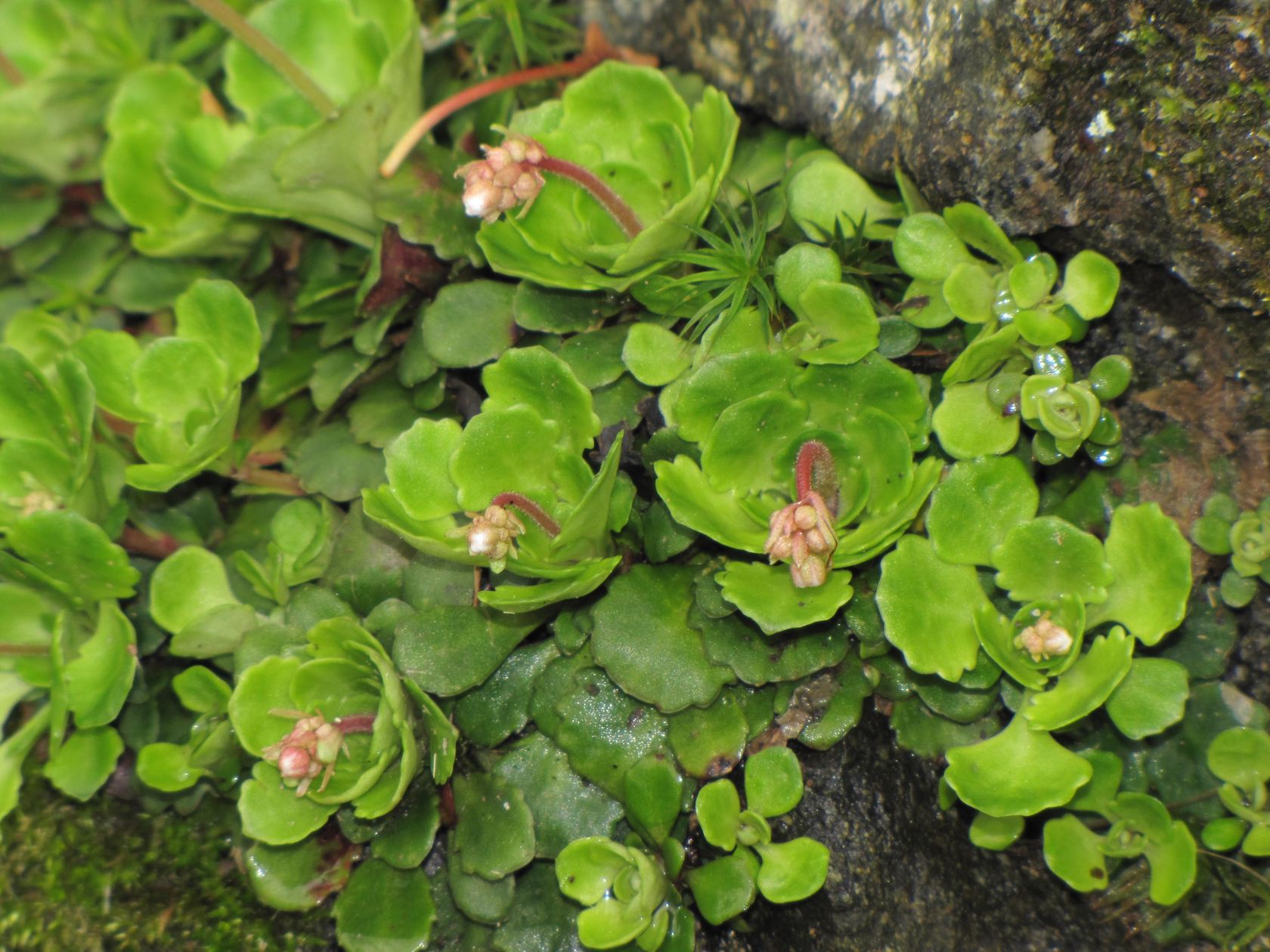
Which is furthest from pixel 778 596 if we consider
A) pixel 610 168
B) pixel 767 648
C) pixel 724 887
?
pixel 610 168

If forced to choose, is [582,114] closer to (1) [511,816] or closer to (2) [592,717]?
(2) [592,717]

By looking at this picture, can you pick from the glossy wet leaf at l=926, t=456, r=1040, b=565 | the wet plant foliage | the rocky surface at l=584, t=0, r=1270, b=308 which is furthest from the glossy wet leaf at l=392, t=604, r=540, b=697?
the rocky surface at l=584, t=0, r=1270, b=308

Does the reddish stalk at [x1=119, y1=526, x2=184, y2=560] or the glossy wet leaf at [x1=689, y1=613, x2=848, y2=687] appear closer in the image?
the glossy wet leaf at [x1=689, y1=613, x2=848, y2=687]

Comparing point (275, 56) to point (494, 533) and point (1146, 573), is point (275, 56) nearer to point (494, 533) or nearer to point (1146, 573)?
point (494, 533)

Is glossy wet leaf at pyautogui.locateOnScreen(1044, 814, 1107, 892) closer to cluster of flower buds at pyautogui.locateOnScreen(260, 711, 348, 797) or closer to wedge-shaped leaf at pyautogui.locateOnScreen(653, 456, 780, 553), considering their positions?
wedge-shaped leaf at pyautogui.locateOnScreen(653, 456, 780, 553)

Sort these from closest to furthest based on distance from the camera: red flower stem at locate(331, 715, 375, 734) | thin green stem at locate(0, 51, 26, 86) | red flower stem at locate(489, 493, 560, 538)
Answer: red flower stem at locate(489, 493, 560, 538), red flower stem at locate(331, 715, 375, 734), thin green stem at locate(0, 51, 26, 86)

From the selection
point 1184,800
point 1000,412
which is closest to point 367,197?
point 1000,412

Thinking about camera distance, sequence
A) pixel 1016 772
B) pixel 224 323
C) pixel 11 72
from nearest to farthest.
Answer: pixel 1016 772, pixel 224 323, pixel 11 72
